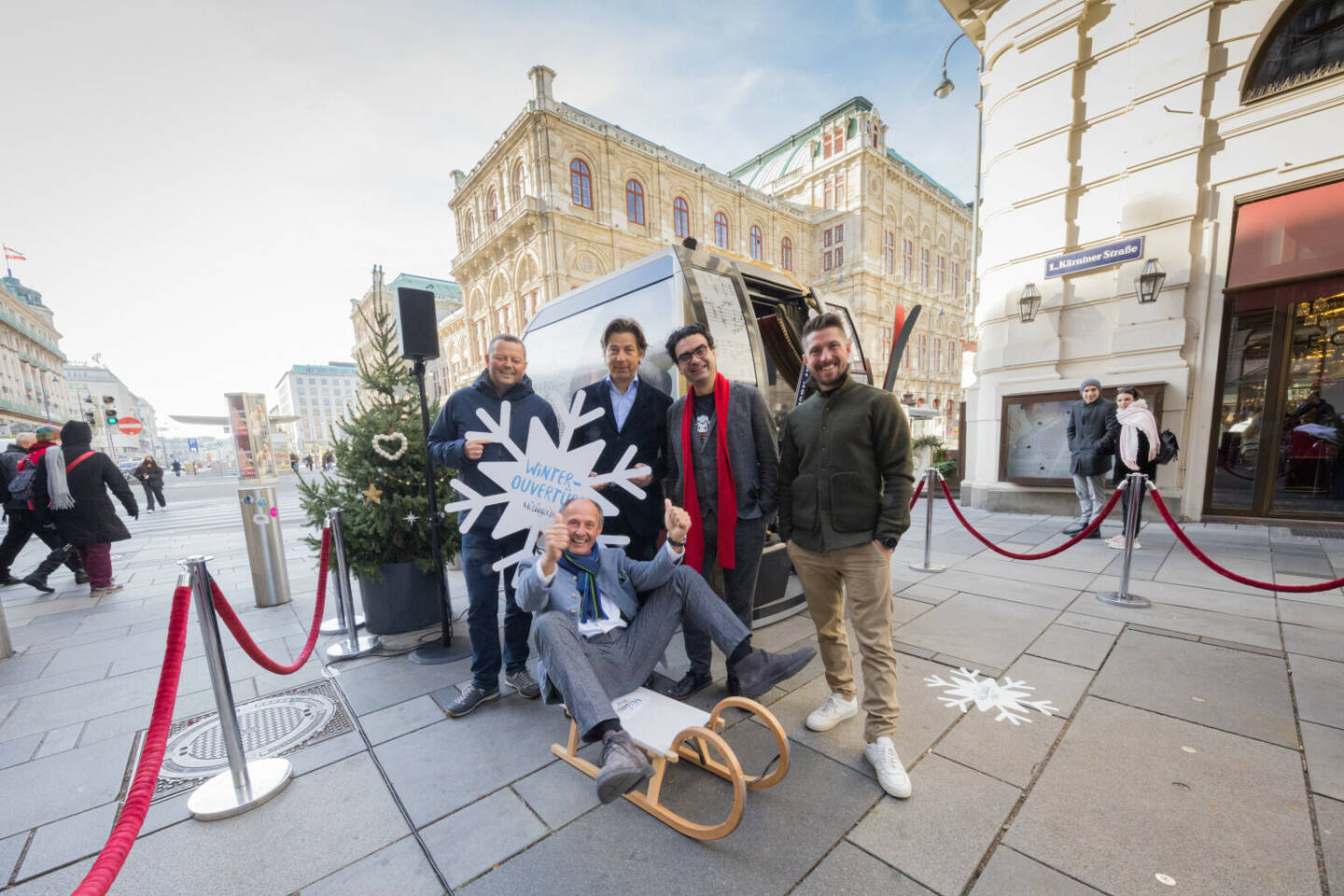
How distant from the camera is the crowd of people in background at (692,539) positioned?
7.13ft

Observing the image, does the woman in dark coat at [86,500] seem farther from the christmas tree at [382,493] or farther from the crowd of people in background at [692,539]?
the crowd of people in background at [692,539]

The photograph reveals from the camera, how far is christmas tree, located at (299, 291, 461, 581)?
12.0 feet

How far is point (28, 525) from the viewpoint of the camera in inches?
216

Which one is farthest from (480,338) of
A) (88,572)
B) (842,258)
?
(88,572)

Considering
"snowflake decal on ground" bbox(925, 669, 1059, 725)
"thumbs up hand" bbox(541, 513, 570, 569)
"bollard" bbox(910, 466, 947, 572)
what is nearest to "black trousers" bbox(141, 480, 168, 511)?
"thumbs up hand" bbox(541, 513, 570, 569)

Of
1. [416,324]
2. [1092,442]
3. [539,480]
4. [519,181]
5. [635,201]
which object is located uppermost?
[519,181]

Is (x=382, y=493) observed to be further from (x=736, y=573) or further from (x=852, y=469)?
(x=852, y=469)

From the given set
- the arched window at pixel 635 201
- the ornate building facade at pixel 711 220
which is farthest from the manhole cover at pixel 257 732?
the arched window at pixel 635 201

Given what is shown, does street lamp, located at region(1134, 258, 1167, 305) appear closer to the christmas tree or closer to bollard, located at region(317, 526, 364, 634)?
the christmas tree

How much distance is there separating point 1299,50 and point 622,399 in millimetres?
9176

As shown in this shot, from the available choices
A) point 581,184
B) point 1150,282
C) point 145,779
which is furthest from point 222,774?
point 581,184

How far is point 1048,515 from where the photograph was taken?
771 cm

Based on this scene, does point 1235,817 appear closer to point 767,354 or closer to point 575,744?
point 575,744

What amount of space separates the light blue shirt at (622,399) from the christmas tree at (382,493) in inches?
63.6
